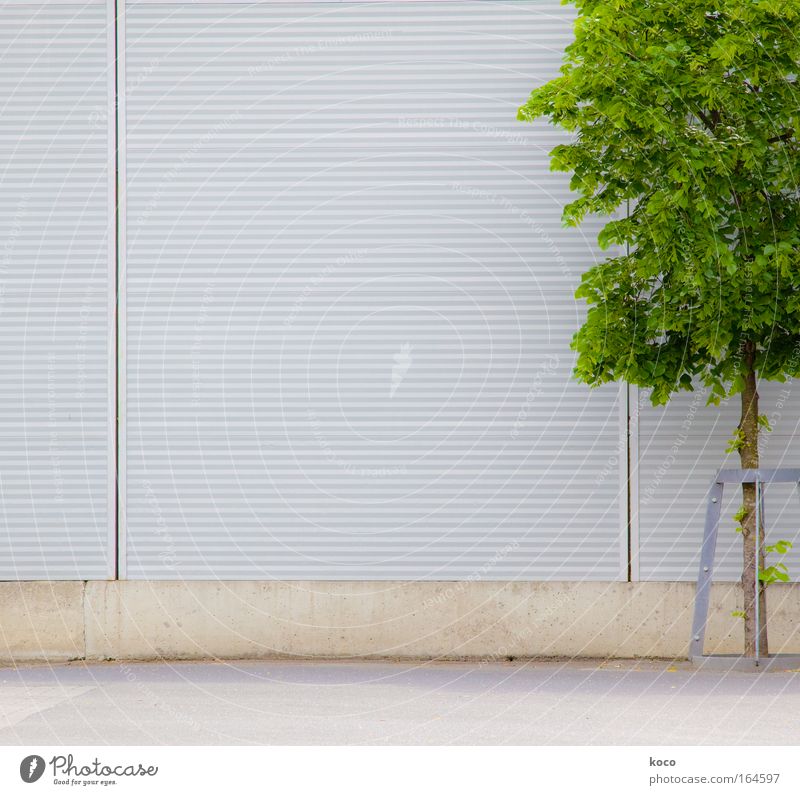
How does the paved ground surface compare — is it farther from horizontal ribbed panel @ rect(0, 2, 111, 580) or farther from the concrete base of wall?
horizontal ribbed panel @ rect(0, 2, 111, 580)

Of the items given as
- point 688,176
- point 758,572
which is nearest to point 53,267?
point 688,176

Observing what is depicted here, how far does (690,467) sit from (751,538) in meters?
0.88

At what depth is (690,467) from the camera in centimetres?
1026

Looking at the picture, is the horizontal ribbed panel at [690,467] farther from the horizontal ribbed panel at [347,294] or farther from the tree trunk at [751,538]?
the tree trunk at [751,538]

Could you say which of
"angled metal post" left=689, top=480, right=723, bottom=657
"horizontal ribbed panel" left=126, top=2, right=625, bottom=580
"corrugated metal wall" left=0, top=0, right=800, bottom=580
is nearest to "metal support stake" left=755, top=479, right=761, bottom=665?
"angled metal post" left=689, top=480, right=723, bottom=657

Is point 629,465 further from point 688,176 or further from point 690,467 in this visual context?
point 688,176

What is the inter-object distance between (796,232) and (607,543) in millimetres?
2949

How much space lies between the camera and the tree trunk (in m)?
9.46

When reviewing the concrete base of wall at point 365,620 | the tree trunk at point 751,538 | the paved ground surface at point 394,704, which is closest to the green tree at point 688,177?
the tree trunk at point 751,538

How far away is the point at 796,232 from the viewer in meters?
8.87

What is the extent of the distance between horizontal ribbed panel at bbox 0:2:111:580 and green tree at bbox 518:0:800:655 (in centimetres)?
377

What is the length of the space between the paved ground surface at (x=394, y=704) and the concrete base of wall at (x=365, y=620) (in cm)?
19

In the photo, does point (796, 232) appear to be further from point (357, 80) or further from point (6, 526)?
point (6, 526)

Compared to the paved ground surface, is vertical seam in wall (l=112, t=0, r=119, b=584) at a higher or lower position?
higher
